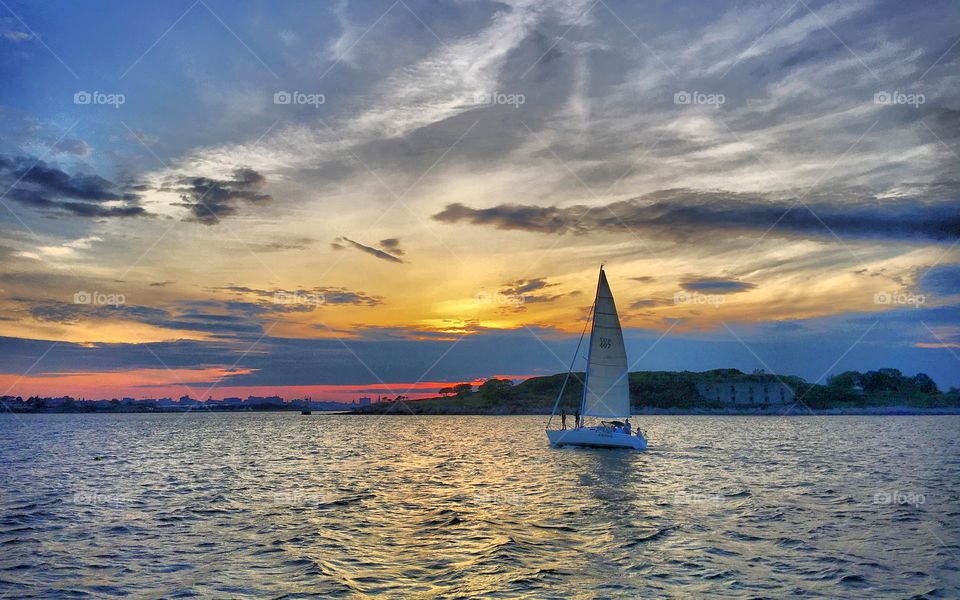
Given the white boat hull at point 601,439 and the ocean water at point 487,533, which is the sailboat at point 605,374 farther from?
the ocean water at point 487,533

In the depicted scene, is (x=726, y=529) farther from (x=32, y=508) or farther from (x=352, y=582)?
(x=32, y=508)

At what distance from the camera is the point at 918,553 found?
24203 millimetres

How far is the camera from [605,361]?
71625 mm

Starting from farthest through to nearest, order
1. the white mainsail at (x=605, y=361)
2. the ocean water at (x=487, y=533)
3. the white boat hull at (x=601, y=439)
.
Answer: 1. the white mainsail at (x=605, y=361)
2. the white boat hull at (x=601, y=439)
3. the ocean water at (x=487, y=533)

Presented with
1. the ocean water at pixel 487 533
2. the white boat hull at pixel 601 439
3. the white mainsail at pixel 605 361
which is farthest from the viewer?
the white mainsail at pixel 605 361

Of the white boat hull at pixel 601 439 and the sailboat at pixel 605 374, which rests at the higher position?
the sailboat at pixel 605 374

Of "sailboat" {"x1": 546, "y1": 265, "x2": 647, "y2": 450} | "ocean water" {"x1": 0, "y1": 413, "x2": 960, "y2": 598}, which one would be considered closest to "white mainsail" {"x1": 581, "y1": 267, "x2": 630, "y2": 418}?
"sailboat" {"x1": 546, "y1": 265, "x2": 647, "y2": 450}

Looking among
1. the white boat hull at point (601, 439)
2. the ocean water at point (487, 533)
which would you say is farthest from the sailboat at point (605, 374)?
the ocean water at point (487, 533)

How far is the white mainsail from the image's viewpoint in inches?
2813

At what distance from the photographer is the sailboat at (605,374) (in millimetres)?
71312

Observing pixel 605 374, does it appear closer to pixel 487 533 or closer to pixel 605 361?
pixel 605 361

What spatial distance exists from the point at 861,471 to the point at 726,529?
34117 mm

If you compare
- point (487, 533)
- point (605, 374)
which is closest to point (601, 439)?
point (605, 374)

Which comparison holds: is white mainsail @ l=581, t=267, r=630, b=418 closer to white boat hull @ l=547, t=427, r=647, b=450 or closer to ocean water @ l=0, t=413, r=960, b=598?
white boat hull @ l=547, t=427, r=647, b=450
